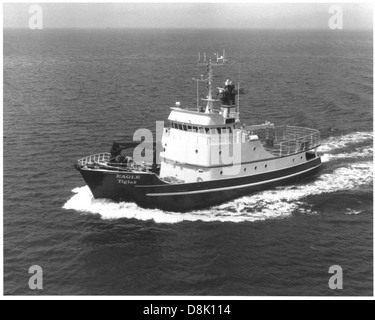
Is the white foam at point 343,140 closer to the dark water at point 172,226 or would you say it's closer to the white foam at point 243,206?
the dark water at point 172,226

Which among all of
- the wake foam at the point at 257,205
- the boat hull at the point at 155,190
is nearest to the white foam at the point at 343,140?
the wake foam at the point at 257,205

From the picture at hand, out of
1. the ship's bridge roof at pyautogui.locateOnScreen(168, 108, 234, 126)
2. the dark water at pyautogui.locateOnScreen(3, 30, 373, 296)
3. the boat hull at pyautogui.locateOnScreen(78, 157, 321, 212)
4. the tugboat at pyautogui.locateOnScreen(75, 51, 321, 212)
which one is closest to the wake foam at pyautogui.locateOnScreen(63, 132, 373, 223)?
the dark water at pyautogui.locateOnScreen(3, 30, 373, 296)

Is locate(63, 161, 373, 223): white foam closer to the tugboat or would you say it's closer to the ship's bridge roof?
the tugboat

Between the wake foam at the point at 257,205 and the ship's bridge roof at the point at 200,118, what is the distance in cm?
650

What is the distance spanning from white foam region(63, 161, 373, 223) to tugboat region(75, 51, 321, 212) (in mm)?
675

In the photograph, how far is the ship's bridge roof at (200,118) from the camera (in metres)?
36.0

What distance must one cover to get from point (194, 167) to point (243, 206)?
490cm

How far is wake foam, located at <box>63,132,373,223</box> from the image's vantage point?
112ft

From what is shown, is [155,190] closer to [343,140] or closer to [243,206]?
[243,206]

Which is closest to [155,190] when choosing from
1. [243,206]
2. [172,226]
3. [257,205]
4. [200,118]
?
[172,226]

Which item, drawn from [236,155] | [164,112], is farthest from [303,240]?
[164,112]

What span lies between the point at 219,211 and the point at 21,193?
52.4ft

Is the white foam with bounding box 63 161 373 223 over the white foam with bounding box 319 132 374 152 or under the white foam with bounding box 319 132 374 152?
under

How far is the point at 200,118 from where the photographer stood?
36188mm
